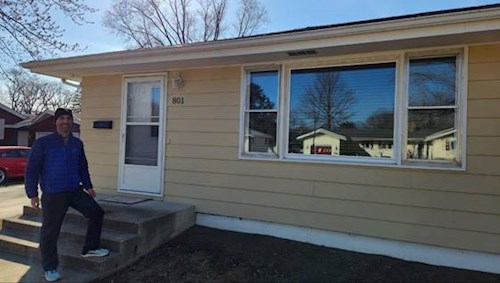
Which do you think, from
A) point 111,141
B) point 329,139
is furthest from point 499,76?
point 111,141

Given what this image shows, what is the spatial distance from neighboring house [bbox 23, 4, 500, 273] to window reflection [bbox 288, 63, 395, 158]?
0.06ft

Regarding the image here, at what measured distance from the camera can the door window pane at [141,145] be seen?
689 centimetres

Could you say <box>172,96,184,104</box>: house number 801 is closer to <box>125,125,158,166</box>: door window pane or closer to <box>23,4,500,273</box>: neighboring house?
<box>23,4,500,273</box>: neighboring house

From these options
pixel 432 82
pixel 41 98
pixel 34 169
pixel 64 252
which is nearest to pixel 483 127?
pixel 432 82

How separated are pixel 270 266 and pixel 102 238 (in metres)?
2.06

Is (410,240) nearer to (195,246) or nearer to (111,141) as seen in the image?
(195,246)

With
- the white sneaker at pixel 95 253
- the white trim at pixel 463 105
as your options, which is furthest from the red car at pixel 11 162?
the white trim at pixel 463 105

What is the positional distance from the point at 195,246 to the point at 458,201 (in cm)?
328

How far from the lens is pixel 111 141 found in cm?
725

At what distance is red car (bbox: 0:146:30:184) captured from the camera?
16.0m

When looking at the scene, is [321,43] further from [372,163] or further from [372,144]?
[372,163]

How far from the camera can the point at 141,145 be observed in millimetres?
7023

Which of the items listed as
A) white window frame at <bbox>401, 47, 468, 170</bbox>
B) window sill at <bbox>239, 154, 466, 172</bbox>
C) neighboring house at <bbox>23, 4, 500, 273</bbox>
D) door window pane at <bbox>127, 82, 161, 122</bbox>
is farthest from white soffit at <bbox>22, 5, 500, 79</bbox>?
window sill at <bbox>239, 154, 466, 172</bbox>

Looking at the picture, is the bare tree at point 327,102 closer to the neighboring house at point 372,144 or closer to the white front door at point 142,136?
the neighboring house at point 372,144
